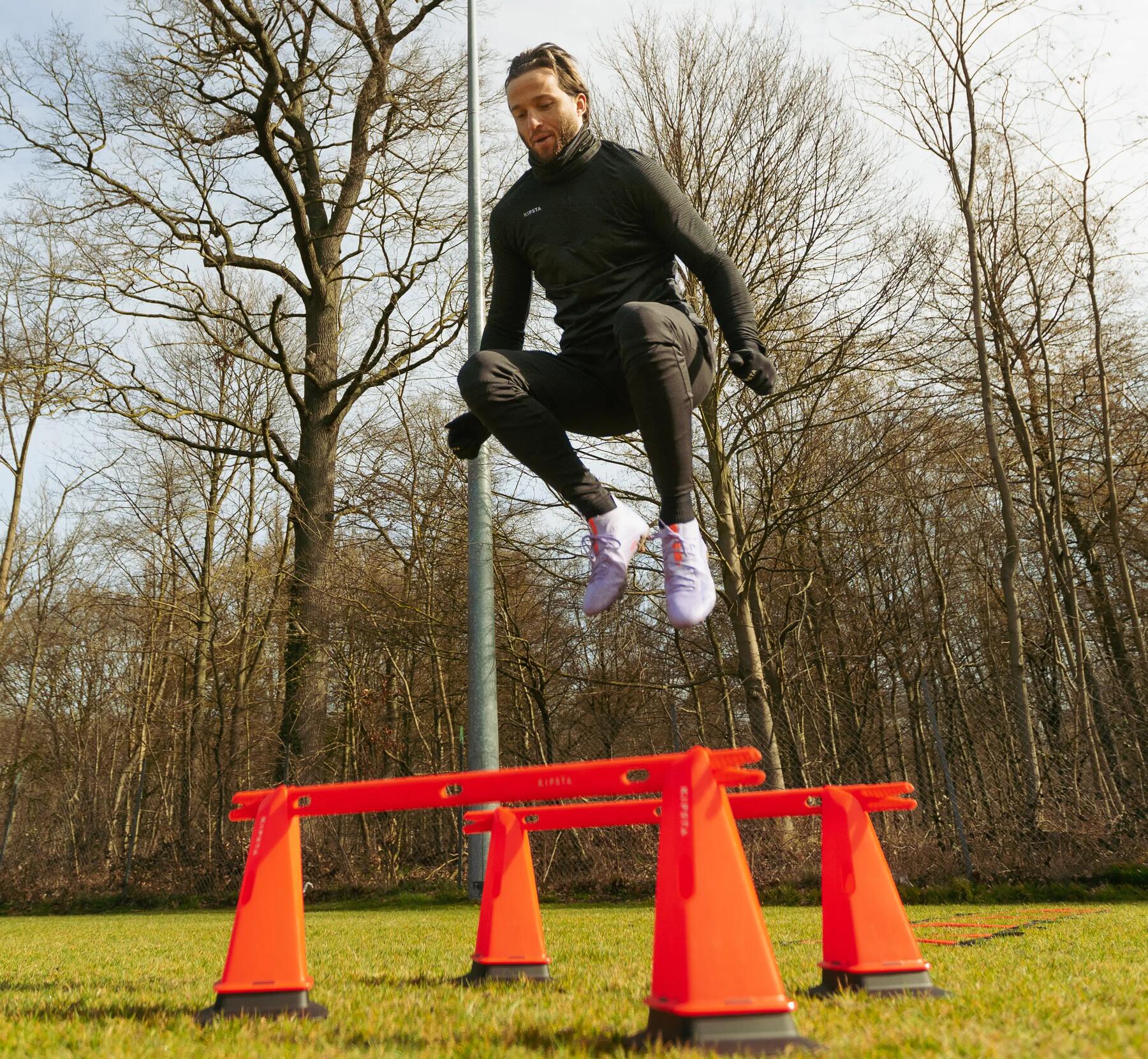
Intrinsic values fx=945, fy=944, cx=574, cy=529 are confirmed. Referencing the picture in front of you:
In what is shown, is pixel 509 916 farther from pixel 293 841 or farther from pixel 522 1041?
Result: pixel 522 1041

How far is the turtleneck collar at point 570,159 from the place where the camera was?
2932mm

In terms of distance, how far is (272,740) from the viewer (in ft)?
53.1

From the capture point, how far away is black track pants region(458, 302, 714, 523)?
2.69m

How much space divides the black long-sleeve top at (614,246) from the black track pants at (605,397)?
0.12 meters

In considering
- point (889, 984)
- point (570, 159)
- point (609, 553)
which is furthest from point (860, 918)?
point (570, 159)

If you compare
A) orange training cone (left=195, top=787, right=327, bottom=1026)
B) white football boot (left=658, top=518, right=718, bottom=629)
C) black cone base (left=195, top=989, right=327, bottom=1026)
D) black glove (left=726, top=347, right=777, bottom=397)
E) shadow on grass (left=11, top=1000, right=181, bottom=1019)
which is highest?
black glove (left=726, top=347, right=777, bottom=397)

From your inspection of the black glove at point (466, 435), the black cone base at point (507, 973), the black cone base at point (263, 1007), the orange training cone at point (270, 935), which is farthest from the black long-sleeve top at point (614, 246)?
the black cone base at point (507, 973)

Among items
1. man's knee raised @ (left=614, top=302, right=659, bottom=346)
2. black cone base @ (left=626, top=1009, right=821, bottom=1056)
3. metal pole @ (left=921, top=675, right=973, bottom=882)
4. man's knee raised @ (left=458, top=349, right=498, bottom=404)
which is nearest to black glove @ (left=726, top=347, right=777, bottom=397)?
man's knee raised @ (left=614, top=302, right=659, bottom=346)

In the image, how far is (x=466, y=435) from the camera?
3266 mm

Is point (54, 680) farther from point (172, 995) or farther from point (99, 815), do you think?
point (172, 995)

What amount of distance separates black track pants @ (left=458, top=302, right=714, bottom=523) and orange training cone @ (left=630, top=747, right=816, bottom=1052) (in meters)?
1.01

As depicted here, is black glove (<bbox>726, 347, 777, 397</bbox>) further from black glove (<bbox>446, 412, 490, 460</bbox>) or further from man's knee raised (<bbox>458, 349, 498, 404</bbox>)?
black glove (<bbox>446, 412, 490, 460</bbox>)

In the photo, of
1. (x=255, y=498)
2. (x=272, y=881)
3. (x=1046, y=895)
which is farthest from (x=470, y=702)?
(x=255, y=498)

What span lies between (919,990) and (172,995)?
7.98 ft
